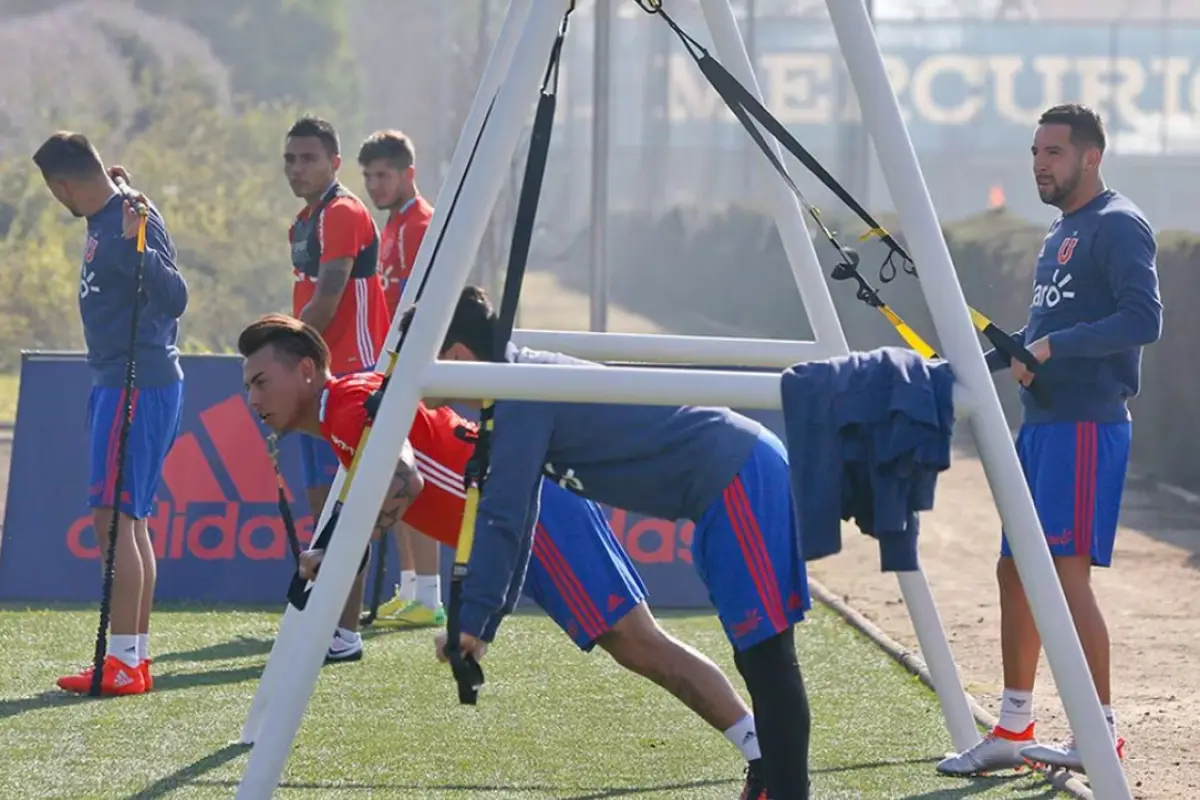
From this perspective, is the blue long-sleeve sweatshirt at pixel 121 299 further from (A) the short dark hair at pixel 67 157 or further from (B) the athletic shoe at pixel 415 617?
(B) the athletic shoe at pixel 415 617

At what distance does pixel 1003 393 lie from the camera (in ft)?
53.4

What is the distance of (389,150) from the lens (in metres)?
8.30

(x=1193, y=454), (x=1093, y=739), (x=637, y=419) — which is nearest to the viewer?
(x=1093, y=739)

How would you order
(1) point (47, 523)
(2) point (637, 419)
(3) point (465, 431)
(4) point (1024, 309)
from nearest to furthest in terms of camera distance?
(2) point (637, 419), (3) point (465, 431), (1) point (47, 523), (4) point (1024, 309)

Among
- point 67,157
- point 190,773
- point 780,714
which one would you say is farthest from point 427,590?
point 780,714

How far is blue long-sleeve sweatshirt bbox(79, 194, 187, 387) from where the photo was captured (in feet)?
22.7

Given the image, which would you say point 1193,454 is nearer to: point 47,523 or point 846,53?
point 47,523

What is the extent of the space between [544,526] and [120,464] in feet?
7.67

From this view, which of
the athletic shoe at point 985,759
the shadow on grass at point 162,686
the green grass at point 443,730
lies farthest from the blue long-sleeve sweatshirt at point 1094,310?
the shadow on grass at point 162,686

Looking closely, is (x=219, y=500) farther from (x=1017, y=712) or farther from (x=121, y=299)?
(x=1017, y=712)

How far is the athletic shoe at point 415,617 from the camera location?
331 inches

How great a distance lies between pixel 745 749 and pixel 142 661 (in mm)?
2652

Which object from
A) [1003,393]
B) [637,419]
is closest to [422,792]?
[637,419]

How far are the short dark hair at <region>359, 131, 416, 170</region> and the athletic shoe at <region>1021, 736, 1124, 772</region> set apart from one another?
393 cm
